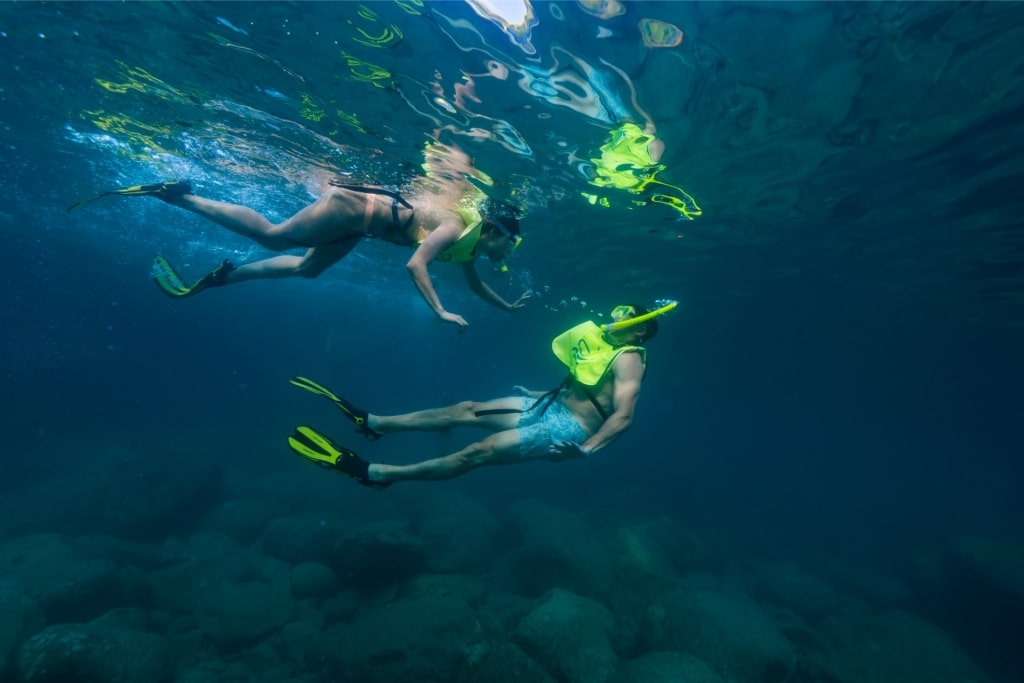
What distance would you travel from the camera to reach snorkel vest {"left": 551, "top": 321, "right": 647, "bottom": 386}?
5.51m

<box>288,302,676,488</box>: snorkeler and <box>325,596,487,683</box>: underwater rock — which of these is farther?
<box>325,596,487,683</box>: underwater rock

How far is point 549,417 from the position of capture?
5770mm

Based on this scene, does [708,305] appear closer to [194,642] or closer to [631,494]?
[631,494]

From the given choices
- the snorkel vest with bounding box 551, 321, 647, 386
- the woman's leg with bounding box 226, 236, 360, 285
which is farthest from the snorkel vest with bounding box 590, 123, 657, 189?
the woman's leg with bounding box 226, 236, 360, 285

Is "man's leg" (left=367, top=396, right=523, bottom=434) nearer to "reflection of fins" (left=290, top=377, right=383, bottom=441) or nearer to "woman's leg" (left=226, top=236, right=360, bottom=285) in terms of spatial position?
"reflection of fins" (left=290, top=377, right=383, bottom=441)

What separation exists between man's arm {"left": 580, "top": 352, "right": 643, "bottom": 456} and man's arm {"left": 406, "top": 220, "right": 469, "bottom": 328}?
6.11 ft

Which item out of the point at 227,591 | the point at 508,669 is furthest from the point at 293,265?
the point at 227,591

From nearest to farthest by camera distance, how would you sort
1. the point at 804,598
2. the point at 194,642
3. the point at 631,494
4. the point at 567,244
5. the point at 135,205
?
1. the point at 194,642
2. the point at 804,598
3. the point at 567,244
4. the point at 135,205
5. the point at 631,494

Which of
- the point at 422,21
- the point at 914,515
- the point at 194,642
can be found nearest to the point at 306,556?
the point at 194,642

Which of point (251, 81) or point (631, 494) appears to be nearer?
point (251, 81)

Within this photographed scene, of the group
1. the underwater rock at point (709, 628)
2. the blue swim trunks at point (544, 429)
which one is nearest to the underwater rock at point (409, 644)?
the blue swim trunks at point (544, 429)

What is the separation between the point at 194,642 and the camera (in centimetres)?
895

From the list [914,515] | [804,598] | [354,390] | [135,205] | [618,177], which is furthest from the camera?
[354,390]

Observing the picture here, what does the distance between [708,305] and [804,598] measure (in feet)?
52.9
